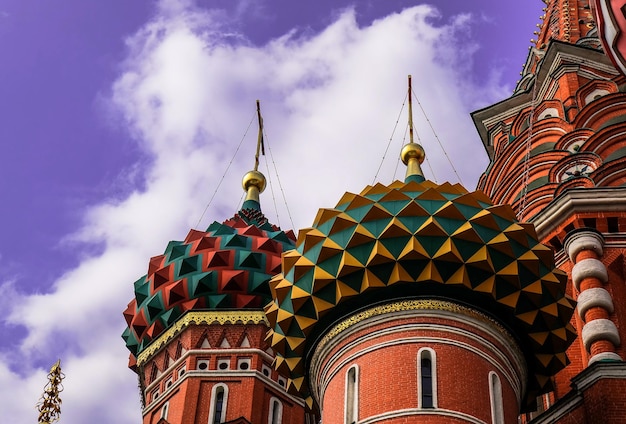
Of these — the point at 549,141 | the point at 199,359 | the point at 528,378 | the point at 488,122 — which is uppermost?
the point at 488,122

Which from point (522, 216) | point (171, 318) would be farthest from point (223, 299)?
point (522, 216)

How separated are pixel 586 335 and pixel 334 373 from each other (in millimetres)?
4222

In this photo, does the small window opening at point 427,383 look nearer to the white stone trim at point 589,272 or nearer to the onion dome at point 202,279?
the white stone trim at point 589,272

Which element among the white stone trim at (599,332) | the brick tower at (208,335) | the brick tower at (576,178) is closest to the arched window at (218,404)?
the brick tower at (208,335)

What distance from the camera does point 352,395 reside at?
1892 cm

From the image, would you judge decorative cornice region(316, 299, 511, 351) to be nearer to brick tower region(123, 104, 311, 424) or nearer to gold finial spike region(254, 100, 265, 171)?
brick tower region(123, 104, 311, 424)

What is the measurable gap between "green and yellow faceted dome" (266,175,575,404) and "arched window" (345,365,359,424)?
3.30 ft

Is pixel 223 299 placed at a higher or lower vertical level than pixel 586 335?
higher

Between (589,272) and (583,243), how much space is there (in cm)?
73

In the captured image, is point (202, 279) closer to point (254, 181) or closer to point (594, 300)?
point (254, 181)

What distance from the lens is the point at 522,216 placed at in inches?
1008

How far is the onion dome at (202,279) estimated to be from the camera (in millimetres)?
26938

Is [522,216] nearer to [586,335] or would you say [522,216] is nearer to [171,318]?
[586,335]

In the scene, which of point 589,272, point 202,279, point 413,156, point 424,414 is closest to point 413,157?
point 413,156
